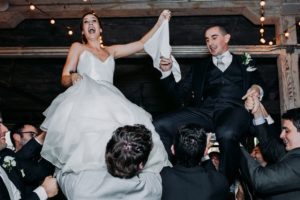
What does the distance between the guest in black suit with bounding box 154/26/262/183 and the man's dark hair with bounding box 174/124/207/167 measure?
69cm

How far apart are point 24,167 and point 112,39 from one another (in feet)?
16.6

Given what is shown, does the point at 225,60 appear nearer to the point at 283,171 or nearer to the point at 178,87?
the point at 178,87

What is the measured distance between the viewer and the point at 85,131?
279 cm

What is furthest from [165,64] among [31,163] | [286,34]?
[286,34]

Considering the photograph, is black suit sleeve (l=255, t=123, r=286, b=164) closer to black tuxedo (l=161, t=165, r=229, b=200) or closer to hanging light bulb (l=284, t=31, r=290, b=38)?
black tuxedo (l=161, t=165, r=229, b=200)

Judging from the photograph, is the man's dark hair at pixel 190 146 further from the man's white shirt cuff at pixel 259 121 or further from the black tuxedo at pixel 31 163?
the black tuxedo at pixel 31 163

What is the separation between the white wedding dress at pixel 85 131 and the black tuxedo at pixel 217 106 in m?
0.50

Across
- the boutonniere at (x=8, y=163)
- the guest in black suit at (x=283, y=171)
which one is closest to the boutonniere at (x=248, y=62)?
the guest in black suit at (x=283, y=171)

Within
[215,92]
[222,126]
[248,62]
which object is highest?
[248,62]

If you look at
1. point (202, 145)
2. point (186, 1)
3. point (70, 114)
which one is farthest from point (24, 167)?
point (186, 1)

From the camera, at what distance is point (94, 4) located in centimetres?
694

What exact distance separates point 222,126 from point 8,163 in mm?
1754

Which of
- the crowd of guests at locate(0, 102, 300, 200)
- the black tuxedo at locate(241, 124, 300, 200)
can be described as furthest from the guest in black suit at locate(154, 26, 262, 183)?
the black tuxedo at locate(241, 124, 300, 200)

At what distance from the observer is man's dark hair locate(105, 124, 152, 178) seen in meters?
2.38
